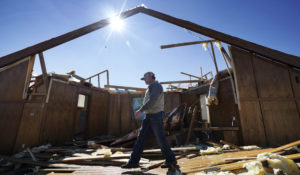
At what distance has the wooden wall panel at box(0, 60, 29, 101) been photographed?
5.75 m

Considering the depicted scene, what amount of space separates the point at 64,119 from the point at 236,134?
28.8 ft

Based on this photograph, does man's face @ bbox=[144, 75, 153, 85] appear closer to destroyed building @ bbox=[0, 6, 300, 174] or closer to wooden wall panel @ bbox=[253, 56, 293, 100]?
destroyed building @ bbox=[0, 6, 300, 174]

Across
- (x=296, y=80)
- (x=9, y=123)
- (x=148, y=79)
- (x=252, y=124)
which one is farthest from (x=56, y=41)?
(x=296, y=80)

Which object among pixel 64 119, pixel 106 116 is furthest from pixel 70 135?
pixel 106 116

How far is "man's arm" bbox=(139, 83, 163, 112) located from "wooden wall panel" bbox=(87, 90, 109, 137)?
7.73m

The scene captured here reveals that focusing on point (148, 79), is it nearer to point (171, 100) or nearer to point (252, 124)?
point (252, 124)

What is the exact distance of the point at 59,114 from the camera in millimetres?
7672

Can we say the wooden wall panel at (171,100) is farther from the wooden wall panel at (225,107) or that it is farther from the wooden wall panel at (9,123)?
the wooden wall panel at (9,123)

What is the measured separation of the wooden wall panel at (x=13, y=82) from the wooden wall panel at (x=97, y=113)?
4.26 metres

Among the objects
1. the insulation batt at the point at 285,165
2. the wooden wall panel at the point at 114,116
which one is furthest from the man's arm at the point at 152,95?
the wooden wall panel at the point at 114,116

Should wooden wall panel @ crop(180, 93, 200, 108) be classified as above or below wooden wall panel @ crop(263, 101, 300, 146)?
above

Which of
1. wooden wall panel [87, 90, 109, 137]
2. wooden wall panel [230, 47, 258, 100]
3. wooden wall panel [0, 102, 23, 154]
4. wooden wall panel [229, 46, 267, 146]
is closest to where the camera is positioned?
wooden wall panel [229, 46, 267, 146]

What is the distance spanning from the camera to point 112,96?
1113cm

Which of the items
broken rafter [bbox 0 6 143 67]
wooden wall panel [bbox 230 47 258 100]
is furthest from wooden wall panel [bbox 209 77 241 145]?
broken rafter [bbox 0 6 143 67]
